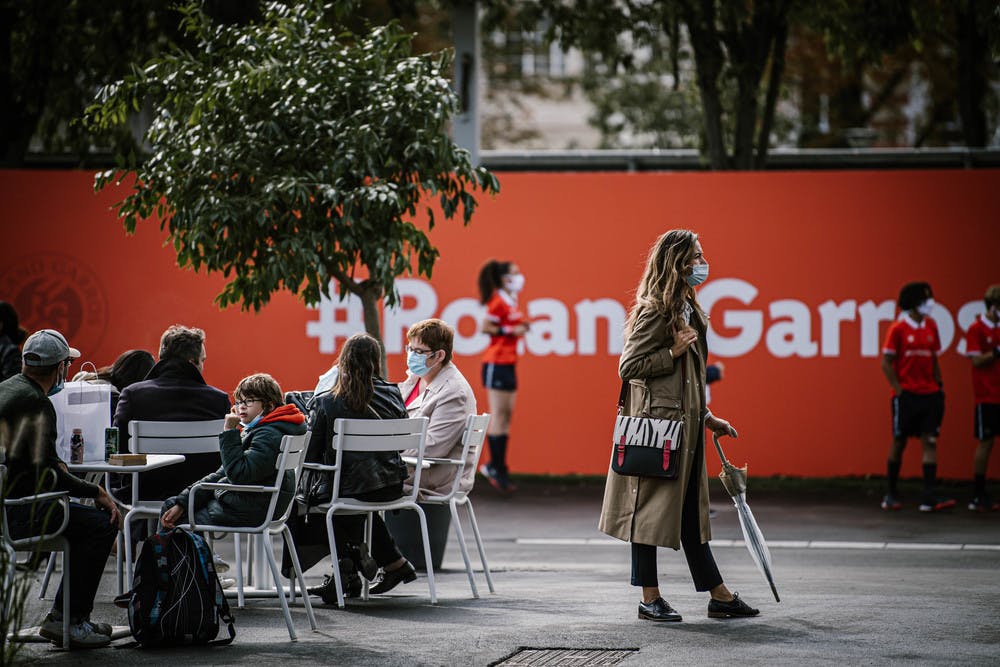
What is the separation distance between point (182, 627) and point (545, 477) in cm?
854

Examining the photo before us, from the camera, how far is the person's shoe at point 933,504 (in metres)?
12.8

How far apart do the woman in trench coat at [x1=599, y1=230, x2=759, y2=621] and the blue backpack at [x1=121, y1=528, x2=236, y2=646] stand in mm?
1977

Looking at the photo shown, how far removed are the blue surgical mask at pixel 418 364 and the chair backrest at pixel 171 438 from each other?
4.90 feet

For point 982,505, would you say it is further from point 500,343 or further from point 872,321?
point 500,343

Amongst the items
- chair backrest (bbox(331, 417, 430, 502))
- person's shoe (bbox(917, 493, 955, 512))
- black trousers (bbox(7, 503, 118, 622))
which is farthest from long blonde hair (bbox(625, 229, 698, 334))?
person's shoe (bbox(917, 493, 955, 512))

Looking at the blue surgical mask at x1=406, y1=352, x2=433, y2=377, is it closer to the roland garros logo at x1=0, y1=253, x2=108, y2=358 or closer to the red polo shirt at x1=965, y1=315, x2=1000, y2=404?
the red polo shirt at x1=965, y1=315, x2=1000, y2=404

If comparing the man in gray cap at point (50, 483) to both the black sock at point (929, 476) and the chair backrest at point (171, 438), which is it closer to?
the chair backrest at point (171, 438)

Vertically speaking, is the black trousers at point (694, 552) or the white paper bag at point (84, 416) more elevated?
the white paper bag at point (84, 416)

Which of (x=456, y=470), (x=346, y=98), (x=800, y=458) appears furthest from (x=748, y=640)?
(x=800, y=458)

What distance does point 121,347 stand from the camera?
15.4 meters

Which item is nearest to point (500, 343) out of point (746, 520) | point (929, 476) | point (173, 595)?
point (929, 476)

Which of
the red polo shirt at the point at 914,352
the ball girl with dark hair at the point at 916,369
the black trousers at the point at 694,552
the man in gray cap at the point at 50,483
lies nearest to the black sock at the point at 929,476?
the ball girl with dark hair at the point at 916,369

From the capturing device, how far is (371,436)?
26.7 ft

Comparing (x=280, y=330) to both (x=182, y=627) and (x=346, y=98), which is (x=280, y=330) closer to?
(x=346, y=98)
